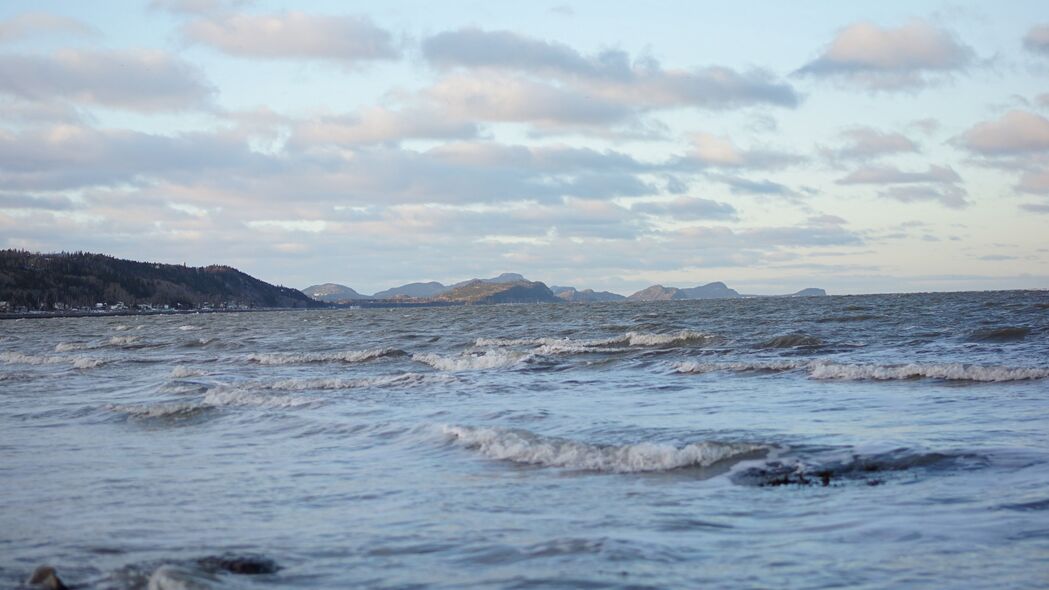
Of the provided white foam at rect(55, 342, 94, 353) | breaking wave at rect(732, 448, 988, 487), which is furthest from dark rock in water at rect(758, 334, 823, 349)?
white foam at rect(55, 342, 94, 353)

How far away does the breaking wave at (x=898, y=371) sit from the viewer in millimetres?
21828

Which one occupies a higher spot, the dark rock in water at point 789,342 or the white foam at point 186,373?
the dark rock in water at point 789,342

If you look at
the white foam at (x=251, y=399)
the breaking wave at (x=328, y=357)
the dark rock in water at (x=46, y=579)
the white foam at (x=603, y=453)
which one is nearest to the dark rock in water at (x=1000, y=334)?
the breaking wave at (x=328, y=357)

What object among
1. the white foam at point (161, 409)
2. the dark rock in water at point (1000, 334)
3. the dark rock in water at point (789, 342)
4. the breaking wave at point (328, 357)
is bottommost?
the white foam at point (161, 409)

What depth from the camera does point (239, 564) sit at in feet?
25.3

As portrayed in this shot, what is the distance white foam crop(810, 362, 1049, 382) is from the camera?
21766mm

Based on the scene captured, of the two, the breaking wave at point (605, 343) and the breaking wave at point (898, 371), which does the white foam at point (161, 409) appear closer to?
the breaking wave at point (898, 371)

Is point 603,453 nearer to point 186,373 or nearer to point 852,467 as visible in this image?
point 852,467

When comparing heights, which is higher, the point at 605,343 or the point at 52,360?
the point at 605,343

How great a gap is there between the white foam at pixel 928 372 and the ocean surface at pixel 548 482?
0.08 meters

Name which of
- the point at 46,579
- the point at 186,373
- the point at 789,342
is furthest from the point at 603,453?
the point at 789,342

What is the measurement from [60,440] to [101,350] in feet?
121

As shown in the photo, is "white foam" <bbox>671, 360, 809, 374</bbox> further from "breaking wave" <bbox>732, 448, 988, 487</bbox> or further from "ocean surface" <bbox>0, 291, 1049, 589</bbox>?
"breaking wave" <bbox>732, 448, 988, 487</bbox>

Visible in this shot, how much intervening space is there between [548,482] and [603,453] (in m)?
1.72
